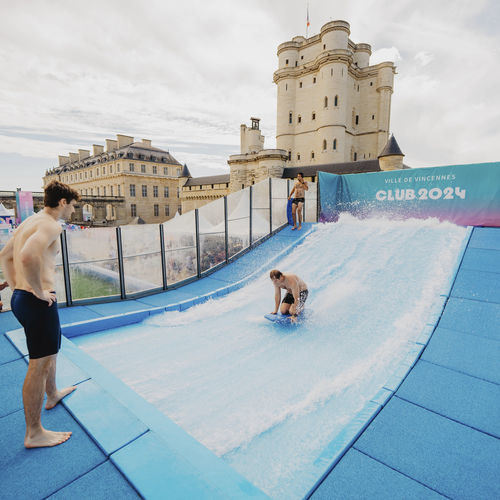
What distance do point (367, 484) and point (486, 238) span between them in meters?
9.10

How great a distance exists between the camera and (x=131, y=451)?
2.21 meters

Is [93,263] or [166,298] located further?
[166,298]

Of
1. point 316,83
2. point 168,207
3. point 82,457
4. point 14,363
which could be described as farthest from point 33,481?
point 168,207

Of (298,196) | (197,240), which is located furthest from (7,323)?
(298,196)

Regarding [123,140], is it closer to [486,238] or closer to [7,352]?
[486,238]

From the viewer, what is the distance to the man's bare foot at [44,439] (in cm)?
220

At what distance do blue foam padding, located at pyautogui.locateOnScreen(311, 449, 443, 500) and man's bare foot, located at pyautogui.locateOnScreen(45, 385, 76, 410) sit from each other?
7.79ft

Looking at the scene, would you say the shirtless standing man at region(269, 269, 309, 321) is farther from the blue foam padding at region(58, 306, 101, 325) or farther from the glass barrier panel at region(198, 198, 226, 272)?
the glass barrier panel at region(198, 198, 226, 272)

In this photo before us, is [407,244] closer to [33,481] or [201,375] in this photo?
[201,375]

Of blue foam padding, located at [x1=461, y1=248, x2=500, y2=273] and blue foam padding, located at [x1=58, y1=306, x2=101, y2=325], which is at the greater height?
blue foam padding, located at [x1=461, y1=248, x2=500, y2=273]

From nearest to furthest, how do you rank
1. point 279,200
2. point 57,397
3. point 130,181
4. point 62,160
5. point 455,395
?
1. point 57,397
2. point 455,395
3. point 279,200
4. point 130,181
5. point 62,160

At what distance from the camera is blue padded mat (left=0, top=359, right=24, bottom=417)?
2684 millimetres

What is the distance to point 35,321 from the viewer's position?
2.18 metres

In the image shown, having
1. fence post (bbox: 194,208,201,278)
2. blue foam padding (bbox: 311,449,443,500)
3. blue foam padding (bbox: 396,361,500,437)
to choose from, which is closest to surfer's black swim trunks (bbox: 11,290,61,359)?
blue foam padding (bbox: 311,449,443,500)
